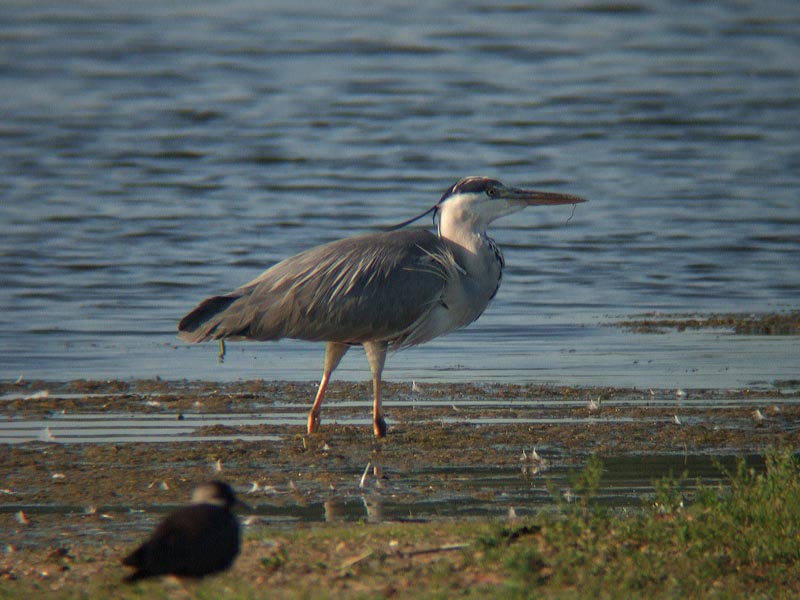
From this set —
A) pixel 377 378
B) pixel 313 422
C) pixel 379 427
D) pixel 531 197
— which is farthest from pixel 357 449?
pixel 531 197

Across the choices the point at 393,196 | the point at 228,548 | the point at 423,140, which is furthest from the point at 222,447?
the point at 423,140

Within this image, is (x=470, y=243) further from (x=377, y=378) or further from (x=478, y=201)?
(x=377, y=378)

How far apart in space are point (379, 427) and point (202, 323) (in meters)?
1.43

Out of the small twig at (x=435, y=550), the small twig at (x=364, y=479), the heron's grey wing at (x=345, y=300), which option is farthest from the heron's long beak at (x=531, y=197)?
the small twig at (x=435, y=550)

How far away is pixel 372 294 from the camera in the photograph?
8.84 meters

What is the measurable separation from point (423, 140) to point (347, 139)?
1526 mm

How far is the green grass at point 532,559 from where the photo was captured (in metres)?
5.11

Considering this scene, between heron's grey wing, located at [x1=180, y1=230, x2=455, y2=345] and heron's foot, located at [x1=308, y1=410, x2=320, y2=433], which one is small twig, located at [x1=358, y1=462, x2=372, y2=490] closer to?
heron's foot, located at [x1=308, y1=410, x2=320, y2=433]

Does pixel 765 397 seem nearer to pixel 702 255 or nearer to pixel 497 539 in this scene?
pixel 497 539

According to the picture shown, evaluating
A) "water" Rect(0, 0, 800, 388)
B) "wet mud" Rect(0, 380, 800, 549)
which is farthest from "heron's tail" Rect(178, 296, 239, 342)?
"water" Rect(0, 0, 800, 388)

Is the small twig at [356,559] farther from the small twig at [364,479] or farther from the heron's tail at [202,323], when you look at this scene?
the heron's tail at [202,323]

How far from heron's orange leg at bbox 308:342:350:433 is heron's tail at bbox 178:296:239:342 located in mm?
731

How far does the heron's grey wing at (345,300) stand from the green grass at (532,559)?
2.82m

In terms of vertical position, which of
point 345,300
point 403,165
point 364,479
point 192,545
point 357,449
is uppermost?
point 192,545
